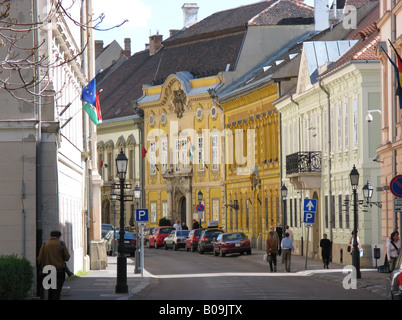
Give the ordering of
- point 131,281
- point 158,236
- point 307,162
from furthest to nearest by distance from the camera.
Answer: point 158,236, point 307,162, point 131,281

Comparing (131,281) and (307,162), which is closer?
(131,281)

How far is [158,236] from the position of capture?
228 ft

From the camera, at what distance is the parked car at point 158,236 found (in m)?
69.6

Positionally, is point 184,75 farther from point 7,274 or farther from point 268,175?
point 7,274

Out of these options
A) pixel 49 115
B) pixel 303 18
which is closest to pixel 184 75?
pixel 303 18

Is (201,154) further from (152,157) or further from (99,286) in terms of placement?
(99,286)

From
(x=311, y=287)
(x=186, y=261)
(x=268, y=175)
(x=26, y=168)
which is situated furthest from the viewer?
(x=268, y=175)

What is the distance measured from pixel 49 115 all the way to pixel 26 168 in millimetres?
2045

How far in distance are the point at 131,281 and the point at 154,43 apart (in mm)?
62584

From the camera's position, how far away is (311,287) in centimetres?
3133

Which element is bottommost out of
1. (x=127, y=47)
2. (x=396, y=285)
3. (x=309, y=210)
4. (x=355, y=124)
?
(x=396, y=285)

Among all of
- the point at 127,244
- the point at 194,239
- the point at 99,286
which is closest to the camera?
the point at 99,286

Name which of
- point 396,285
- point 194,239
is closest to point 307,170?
point 194,239

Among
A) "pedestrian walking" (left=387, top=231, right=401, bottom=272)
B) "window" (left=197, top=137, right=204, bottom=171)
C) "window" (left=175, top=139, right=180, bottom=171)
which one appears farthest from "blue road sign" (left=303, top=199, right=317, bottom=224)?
"window" (left=175, top=139, right=180, bottom=171)
